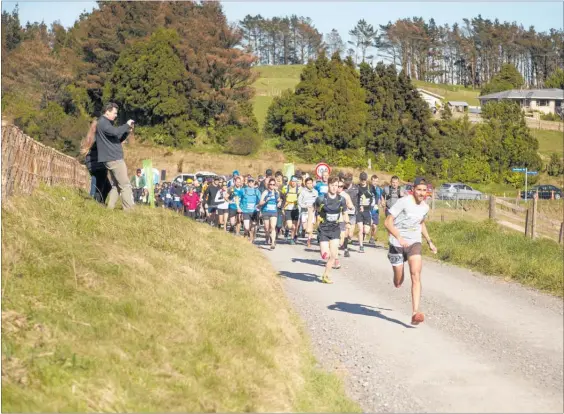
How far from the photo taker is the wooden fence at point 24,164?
39.2ft

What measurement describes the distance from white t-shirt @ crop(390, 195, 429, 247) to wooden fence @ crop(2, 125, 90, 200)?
5.22 meters

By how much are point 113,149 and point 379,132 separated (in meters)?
53.9

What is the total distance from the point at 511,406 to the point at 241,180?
18331 millimetres

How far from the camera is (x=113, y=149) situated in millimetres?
15711

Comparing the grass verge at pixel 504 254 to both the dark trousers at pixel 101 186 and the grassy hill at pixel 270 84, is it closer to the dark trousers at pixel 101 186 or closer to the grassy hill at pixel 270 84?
the dark trousers at pixel 101 186

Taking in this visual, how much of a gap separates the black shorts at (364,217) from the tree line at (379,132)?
42.9 m

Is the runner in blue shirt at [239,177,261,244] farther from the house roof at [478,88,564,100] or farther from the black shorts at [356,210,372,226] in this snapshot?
the house roof at [478,88,564,100]

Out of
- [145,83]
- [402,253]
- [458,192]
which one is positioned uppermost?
[145,83]

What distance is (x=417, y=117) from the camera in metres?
68.9

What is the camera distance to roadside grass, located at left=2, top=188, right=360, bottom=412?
7.07 metres

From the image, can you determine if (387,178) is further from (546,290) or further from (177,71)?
(546,290)

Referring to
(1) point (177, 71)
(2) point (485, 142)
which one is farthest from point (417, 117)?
(1) point (177, 71)

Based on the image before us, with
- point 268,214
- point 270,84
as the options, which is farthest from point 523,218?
point 270,84

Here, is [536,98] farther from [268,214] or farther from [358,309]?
[358,309]
